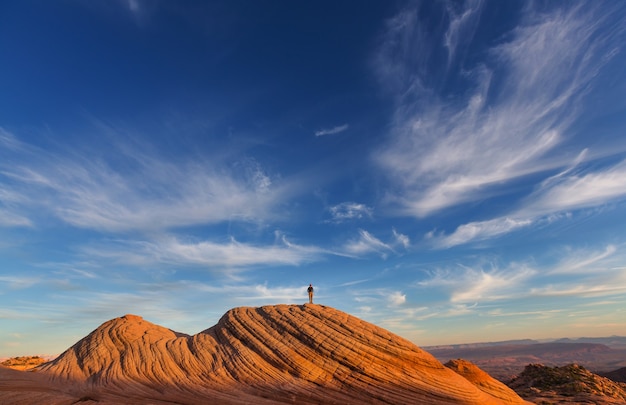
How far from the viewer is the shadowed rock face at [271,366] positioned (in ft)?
85.4

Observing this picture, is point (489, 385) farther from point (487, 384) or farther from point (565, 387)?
point (565, 387)

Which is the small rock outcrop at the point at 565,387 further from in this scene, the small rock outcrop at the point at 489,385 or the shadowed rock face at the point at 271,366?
the shadowed rock face at the point at 271,366

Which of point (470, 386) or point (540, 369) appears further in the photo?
point (540, 369)

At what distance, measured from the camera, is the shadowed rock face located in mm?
26031

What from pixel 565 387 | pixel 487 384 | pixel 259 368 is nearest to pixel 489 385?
pixel 487 384

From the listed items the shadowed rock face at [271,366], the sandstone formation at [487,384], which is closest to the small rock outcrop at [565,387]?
the sandstone formation at [487,384]

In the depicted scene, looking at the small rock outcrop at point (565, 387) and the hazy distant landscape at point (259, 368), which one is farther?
the small rock outcrop at point (565, 387)

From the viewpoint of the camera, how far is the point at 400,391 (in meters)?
25.6

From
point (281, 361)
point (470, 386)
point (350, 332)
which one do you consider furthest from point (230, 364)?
point (470, 386)

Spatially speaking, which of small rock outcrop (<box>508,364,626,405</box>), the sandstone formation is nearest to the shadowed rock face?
the sandstone formation

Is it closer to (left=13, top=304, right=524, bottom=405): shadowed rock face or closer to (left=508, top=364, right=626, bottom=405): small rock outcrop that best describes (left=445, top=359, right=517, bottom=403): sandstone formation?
(left=13, top=304, right=524, bottom=405): shadowed rock face

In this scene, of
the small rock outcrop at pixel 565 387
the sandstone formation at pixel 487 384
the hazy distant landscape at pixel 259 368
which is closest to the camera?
the hazy distant landscape at pixel 259 368

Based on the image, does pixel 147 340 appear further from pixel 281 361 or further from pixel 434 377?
pixel 434 377

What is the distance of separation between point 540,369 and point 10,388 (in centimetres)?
6838
